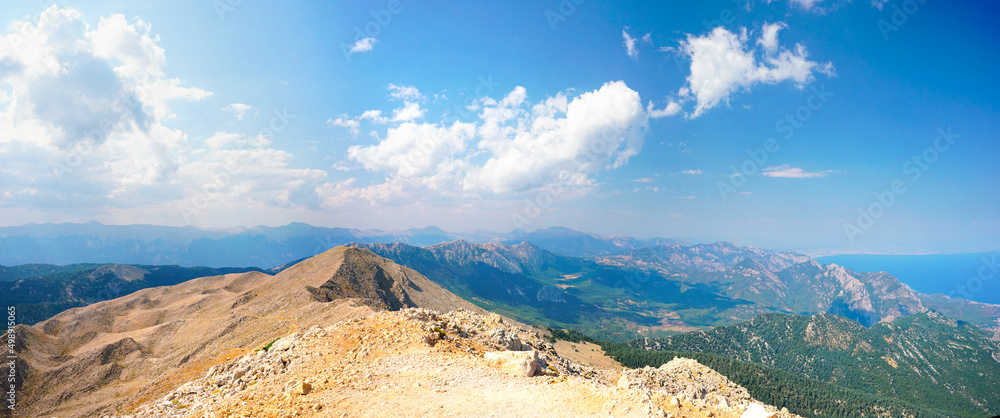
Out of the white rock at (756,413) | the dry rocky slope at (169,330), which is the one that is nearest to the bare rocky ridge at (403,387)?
the white rock at (756,413)

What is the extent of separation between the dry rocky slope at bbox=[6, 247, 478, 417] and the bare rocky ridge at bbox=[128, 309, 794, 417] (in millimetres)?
29517

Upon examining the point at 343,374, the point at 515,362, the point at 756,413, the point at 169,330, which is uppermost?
the point at 343,374

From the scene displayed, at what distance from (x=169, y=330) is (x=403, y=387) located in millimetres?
91824

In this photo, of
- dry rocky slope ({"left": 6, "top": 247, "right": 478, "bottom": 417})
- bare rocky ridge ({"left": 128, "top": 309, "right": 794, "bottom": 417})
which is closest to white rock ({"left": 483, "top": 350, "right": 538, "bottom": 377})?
bare rocky ridge ({"left": 128, "top": 309, "right": 794, "bottom": 417})

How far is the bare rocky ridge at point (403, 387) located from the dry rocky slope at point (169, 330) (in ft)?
96.8

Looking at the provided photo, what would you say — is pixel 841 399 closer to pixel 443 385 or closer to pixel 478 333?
pixel 478 333

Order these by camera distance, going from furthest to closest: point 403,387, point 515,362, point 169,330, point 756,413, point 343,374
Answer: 1. point 169,330
2. point 515,362
3. point 343,374
4. point 403,387
5. point 756,413

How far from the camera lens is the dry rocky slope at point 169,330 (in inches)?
2020

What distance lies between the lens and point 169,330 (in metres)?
77.6

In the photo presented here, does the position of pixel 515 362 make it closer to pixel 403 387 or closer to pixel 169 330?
pixel 403 387

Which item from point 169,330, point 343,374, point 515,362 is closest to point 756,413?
point 515,362

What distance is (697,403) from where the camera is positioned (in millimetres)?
17891

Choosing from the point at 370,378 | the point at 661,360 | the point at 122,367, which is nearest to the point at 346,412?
the point at 370,378

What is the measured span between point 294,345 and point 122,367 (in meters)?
62.9
